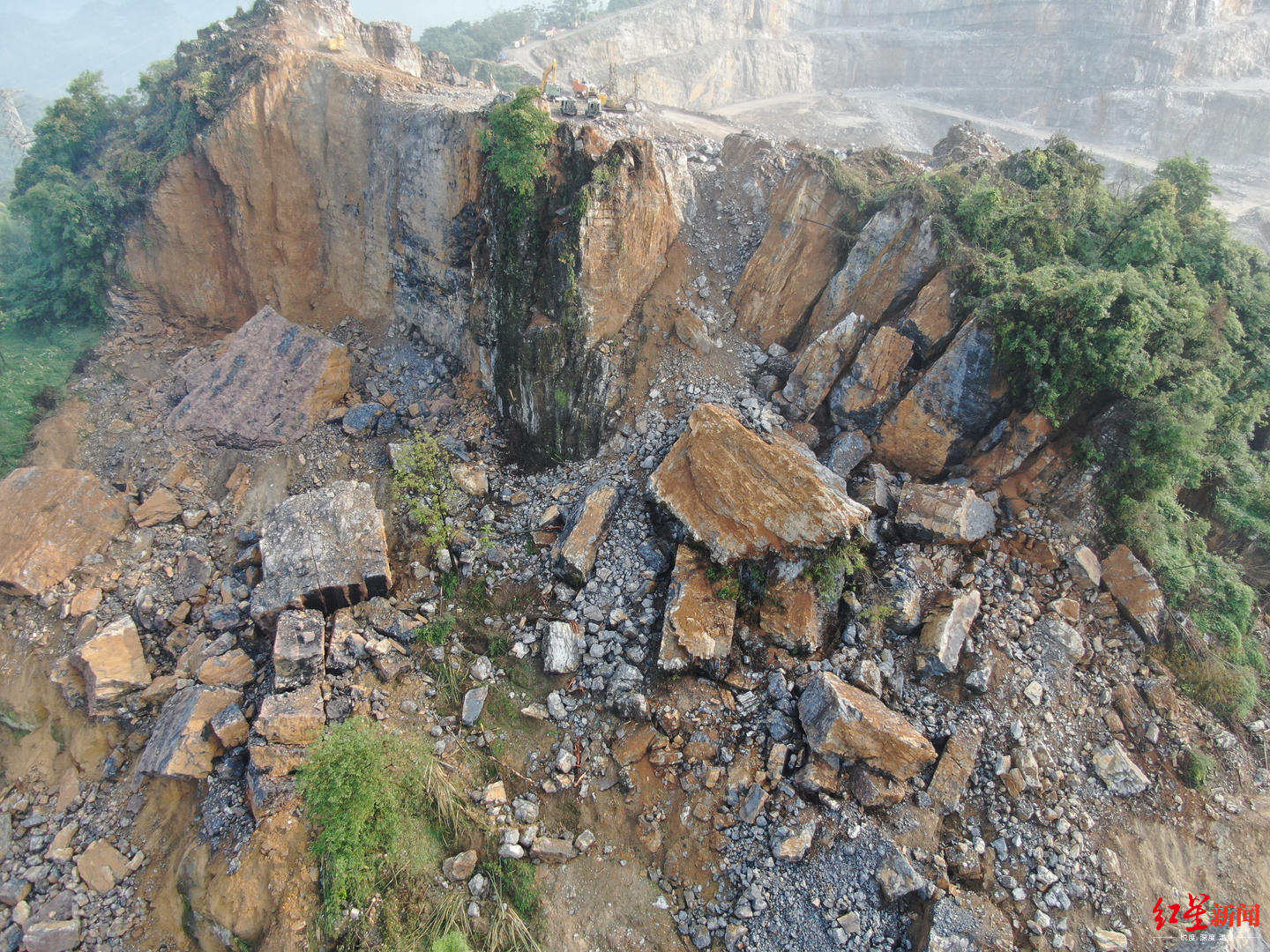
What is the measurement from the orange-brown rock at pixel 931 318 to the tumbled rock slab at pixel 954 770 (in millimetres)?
6856

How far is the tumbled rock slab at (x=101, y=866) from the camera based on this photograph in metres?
9.28

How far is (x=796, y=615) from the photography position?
10141 mm

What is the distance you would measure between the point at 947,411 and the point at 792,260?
510 centimetres

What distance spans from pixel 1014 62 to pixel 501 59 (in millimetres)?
33755

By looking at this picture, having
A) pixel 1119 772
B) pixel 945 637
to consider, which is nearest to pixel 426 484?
pixel 945 637

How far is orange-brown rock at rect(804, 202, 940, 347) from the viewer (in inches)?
469

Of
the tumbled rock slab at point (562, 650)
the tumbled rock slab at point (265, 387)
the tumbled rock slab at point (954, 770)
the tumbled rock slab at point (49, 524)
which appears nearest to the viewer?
the tumbled rock slab at point (954, 770)

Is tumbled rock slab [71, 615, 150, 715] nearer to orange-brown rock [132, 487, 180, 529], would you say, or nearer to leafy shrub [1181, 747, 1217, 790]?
orange-brown rock [132, 487, 180, 529]

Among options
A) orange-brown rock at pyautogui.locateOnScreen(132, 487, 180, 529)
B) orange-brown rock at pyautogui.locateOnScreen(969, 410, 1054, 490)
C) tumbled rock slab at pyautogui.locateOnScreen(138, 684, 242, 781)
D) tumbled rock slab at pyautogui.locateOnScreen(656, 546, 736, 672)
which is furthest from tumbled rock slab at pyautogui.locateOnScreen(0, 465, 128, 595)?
orange-brown rock at pyautogui.locateOnScreen(969, 410, 1054, 490)

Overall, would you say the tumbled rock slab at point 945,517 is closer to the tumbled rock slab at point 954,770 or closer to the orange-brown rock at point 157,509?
the tumbled rock slab at point 954,770

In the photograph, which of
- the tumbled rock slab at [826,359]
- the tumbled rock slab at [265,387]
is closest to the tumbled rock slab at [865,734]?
the tumbled rock slab at [826,359]

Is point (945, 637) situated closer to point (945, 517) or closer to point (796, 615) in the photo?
point (945, 517)

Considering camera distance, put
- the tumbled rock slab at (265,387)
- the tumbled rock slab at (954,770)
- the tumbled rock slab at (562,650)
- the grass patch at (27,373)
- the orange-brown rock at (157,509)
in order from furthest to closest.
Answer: the tumbled rock slab at (265,387) < the grass patch at (27,373) < the orange-brown rock at (157,509) < the tumbled rock slab at (562,650) < the tumbled rock slab at (954,770)

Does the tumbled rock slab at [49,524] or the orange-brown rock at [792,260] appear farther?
the orange-brown rock at [792,260]
